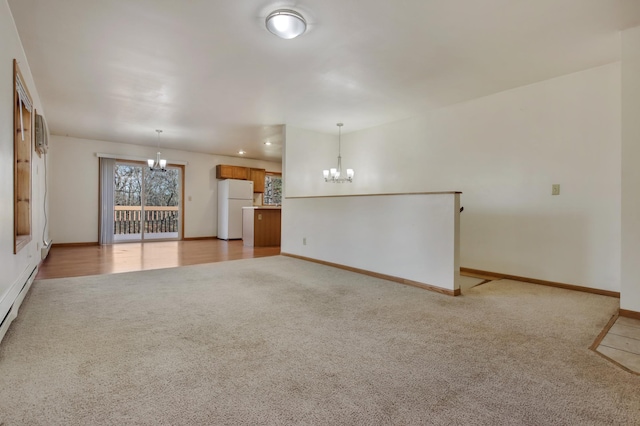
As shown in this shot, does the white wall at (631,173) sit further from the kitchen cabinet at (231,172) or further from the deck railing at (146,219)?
the deck railing at (146,219)

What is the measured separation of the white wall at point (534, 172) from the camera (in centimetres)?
337

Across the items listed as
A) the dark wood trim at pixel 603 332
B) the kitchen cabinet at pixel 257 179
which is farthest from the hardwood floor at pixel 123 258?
the dark wood trim at pixel 603 332

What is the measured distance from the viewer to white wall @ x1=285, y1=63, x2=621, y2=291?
3371 millimetres

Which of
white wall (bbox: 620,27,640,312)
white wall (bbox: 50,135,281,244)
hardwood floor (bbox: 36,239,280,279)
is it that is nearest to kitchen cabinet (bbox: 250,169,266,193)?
white wall (bbox: 50,135,281,244)

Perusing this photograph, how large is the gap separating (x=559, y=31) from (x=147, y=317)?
4.29m

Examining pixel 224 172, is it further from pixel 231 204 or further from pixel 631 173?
pixel 631 173

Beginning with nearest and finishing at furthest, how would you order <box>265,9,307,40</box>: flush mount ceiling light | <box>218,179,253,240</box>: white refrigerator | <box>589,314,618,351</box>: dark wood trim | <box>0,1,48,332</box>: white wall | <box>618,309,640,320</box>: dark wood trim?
<box>589,314,618,351</box>: dark wood trim → <box>0,1,48,332</box>: white wall → <box>265,9,307,40</box>: flush mount ceiling light → <box>618,309,640,320</box>: dark wood trim → <box>218,179,253,240</box>: white refrigerator

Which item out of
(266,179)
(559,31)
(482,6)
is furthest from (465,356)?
(266,179)

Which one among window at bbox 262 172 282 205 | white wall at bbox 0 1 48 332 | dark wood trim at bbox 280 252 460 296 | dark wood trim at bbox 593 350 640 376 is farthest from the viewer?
window at bbox 262 172 282 205

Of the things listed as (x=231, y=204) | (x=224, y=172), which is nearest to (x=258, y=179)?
(x=224, y=172)

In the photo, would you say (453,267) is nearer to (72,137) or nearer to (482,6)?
(482,6)

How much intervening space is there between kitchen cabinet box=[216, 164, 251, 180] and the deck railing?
1528mm

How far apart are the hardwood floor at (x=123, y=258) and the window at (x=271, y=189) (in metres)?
3.61

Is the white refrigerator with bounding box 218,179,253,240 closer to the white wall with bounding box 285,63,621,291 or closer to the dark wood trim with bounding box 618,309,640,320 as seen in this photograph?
the white wall with bounding box 285,63,621,291
